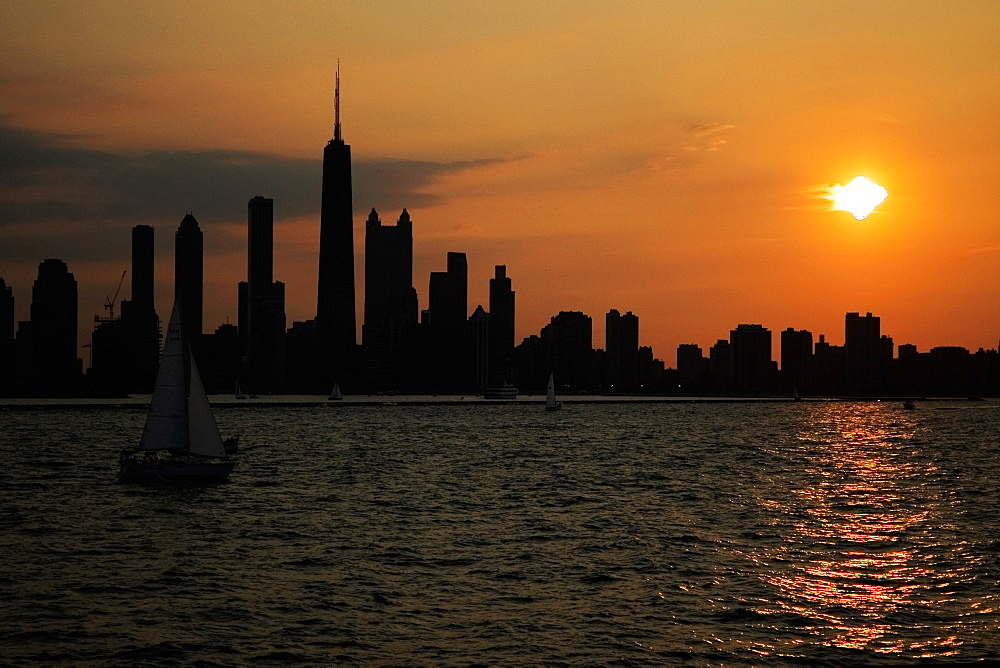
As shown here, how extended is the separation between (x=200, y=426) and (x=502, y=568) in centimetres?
3876

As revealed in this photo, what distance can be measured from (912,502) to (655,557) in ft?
106

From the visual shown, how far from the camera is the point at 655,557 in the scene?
162ft

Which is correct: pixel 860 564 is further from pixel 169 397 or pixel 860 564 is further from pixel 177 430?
pixel 177 430

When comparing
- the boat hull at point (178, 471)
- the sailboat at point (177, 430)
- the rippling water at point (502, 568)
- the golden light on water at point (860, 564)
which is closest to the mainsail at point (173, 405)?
the sailboat at point (177, 430)

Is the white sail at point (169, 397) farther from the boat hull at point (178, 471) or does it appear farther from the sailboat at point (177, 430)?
the boat hull at point (178, 471)

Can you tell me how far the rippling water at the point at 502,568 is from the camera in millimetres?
33719

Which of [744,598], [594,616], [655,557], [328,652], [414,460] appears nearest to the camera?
[328,652]

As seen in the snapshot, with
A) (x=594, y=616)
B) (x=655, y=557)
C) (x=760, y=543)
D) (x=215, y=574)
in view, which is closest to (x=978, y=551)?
(x=760, y=543)

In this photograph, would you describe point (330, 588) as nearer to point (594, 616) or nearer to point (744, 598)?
point (594, 616)

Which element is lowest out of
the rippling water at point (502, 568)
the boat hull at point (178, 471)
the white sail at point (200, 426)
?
the rippling water at point (502, 568)

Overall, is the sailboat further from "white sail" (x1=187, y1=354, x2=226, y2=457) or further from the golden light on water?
the golden light on water

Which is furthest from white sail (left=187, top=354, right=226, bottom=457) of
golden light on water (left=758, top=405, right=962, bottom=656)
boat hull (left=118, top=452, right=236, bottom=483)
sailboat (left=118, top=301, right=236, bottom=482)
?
golden light on water (left=758, top=405, right=962, bottom=656)

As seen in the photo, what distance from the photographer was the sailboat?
76.6 meters

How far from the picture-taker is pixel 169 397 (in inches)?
3014
